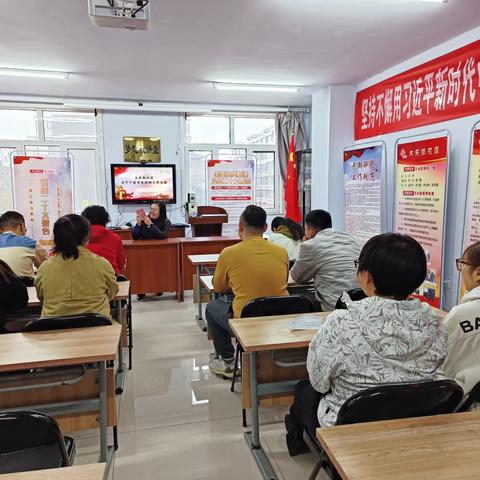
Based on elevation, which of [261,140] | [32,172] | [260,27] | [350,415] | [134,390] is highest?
[260,27]

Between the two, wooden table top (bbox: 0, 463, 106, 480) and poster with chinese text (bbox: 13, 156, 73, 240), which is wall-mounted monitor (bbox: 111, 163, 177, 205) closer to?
poster with chinese text (bbox: 13, 156, 73, 240)

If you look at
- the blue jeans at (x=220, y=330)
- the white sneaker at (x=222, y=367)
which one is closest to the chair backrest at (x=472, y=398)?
the blue jeans at (x=220, y=330)

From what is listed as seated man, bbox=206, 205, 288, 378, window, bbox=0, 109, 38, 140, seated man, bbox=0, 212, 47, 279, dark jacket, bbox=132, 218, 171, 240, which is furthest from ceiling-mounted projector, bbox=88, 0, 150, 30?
window, bbox=0, 109, 38, 140

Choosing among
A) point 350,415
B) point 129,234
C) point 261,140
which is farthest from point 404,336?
point 261,140

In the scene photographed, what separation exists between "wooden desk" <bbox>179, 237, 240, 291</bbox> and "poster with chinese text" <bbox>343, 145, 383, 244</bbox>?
5.29 ft

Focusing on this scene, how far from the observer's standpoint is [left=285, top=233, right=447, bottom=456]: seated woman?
1348mm

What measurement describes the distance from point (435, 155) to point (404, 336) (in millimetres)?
3080

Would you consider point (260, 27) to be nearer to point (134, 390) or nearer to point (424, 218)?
point (424, 218)

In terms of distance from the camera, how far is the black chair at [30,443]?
4.11 ft

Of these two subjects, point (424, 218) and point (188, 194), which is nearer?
point (424, 218)

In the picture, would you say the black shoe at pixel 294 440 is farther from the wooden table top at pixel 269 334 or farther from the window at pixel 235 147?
the window at pixel 235 147

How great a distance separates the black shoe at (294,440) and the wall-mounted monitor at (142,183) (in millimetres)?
5754

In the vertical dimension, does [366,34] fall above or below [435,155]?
above

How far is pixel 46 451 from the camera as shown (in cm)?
140
